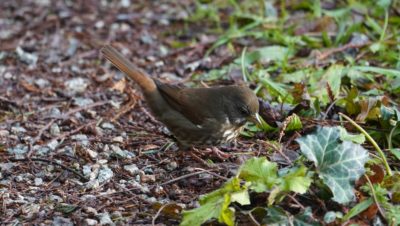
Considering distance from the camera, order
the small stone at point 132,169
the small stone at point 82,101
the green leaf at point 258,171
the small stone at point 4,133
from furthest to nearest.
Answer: the small stone at point 82,101, the small stone at point 4,133, the small stone at point 132,169, the green leaf at point 258,171

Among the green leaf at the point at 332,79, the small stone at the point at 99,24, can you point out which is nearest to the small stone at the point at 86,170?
the green leaf at the point at 332,79

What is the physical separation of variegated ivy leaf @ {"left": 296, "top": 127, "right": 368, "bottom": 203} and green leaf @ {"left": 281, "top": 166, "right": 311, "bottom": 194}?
14 centimetres

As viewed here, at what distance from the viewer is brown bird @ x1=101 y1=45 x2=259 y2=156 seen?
16.6ft

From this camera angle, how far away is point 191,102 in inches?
204

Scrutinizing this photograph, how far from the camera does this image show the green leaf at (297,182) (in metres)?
3.70

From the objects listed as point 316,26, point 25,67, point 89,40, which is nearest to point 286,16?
point 316,26

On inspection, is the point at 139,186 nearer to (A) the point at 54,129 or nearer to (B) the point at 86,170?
(B) the point at 86,170

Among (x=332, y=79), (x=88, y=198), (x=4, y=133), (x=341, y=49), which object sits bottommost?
(x=341, y=49)

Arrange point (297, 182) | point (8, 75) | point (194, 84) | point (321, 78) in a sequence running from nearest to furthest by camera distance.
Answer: point (297, 182) < point (321, 78) < point (194, 84) < point (8, 75)

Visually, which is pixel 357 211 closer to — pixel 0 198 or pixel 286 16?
pixel 0 198

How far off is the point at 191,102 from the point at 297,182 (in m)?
1.63

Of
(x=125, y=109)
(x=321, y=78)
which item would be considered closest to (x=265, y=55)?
(x=321, y=78)

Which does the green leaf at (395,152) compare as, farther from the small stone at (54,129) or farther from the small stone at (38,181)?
the small stone at (54,129)

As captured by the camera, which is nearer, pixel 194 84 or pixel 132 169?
pixel 132 169
